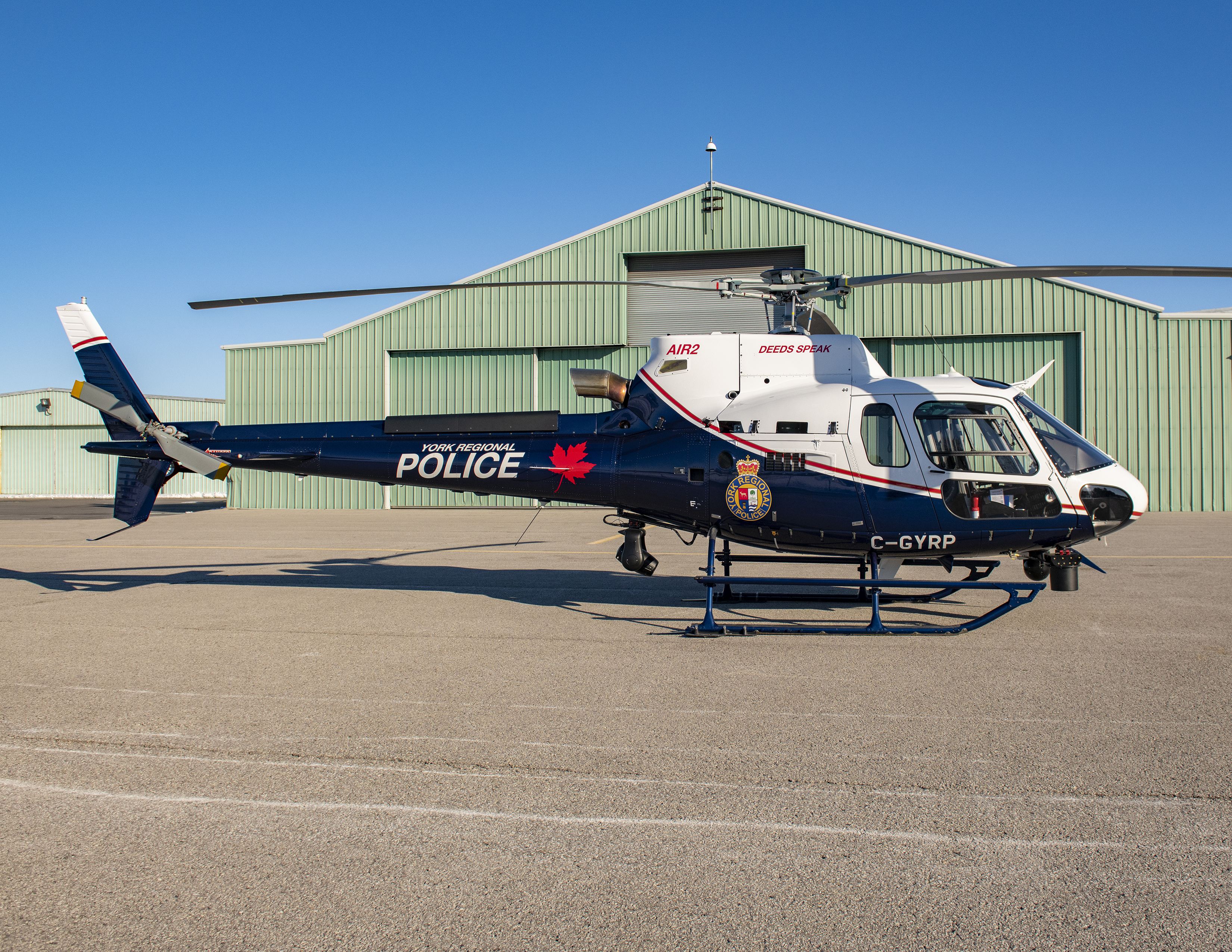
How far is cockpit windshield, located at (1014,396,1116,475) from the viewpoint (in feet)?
28.1

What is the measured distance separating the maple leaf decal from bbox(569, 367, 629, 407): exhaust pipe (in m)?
0.64

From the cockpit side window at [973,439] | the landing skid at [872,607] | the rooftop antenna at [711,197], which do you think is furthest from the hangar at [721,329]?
the landing skid at [872,607]

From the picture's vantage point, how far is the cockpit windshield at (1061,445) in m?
8.58

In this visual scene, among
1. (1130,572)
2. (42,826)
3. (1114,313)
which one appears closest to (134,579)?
(42,826)

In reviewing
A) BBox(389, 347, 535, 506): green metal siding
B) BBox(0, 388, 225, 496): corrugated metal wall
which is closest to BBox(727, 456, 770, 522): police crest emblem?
BBox(389, 347, 535, 506): green metal siding

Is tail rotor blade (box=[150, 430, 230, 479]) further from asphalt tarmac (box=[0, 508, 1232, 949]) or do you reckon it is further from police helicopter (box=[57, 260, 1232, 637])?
asphalt tarmac (box=[0, 508, 1232, 949])

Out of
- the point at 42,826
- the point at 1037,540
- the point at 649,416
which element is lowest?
the point at 42,826

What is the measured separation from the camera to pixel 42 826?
3895 millimetres

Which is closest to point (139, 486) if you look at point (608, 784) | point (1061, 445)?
point (608, 784)

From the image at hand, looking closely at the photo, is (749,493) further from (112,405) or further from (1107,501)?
(112,405)

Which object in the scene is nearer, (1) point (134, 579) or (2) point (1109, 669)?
(2) point (1109, 669)

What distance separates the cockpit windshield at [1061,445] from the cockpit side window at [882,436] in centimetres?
125

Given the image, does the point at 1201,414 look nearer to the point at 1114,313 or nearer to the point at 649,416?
the point at 1114,313

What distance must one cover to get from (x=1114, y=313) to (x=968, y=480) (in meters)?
23.2
